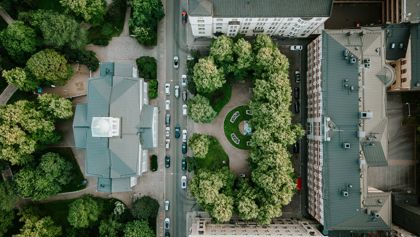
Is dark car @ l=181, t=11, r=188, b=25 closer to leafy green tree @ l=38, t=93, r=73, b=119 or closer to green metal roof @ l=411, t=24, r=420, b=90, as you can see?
leafy green tree @ l=38, t=93, r=73, b=119

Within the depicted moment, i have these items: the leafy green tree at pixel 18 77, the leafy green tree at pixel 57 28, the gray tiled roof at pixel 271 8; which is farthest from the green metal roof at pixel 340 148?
the leafy green tree at pixel 18 77

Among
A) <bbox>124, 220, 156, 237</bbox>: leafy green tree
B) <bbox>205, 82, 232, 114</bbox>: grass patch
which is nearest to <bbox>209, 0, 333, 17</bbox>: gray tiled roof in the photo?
<bbox>205, 82, 232, 114</bbox>: grass patch

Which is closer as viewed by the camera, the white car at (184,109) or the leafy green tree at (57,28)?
the leafy green tree at (57,28)

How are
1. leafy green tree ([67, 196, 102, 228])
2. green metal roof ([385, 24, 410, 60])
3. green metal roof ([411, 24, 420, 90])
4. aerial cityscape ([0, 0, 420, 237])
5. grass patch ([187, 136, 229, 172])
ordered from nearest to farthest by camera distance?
aerial cityscape ([0, 0, 420, 237])
green metal roof ([411, 24, 420, 90])
green metal roof ([385, 24, 410, 60])
leafy green tree ([67, 196, 102, 228])
grass patch ([187, 136, 229, 172])

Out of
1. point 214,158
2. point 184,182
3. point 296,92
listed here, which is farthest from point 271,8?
point 184,182

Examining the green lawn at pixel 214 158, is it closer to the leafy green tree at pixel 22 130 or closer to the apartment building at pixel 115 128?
the apartment building at pixel 115 128
